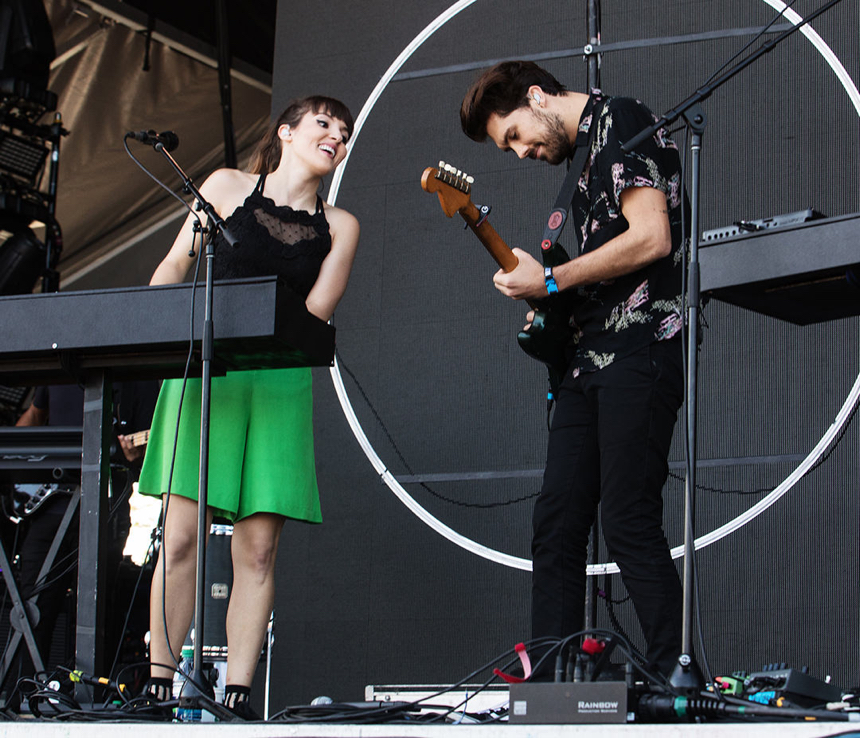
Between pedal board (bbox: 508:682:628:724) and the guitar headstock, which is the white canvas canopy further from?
pedal board (bbox: 508:682:628:724)

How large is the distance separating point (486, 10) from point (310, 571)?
2169 mm

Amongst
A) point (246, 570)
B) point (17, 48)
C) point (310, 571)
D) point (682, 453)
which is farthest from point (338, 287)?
point (17, 48)

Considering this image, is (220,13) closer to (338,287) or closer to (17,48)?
(17,48)

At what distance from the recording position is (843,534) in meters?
3.24

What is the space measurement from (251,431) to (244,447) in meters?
0.04

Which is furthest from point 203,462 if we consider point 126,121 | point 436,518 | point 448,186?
point 126,121

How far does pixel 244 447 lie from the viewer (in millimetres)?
2447

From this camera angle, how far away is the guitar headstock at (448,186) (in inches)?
98.7

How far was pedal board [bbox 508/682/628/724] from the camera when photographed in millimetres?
1445

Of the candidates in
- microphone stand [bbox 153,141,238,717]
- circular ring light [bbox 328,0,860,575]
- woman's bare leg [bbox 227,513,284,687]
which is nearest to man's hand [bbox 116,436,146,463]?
circular ring light [bbox 328,0,860,575]

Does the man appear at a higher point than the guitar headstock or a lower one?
lower

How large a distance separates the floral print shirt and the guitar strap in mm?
14

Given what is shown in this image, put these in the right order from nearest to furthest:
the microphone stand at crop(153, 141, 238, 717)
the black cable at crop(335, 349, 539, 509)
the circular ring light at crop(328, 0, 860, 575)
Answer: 1. the microphone stand at crop(153, 141, 238, 717)
2. the circular ring light at crop(328, 0, 860, 575)
3. the black cable at crop(335, 349, 539, 509)

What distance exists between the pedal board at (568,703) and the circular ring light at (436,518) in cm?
184
